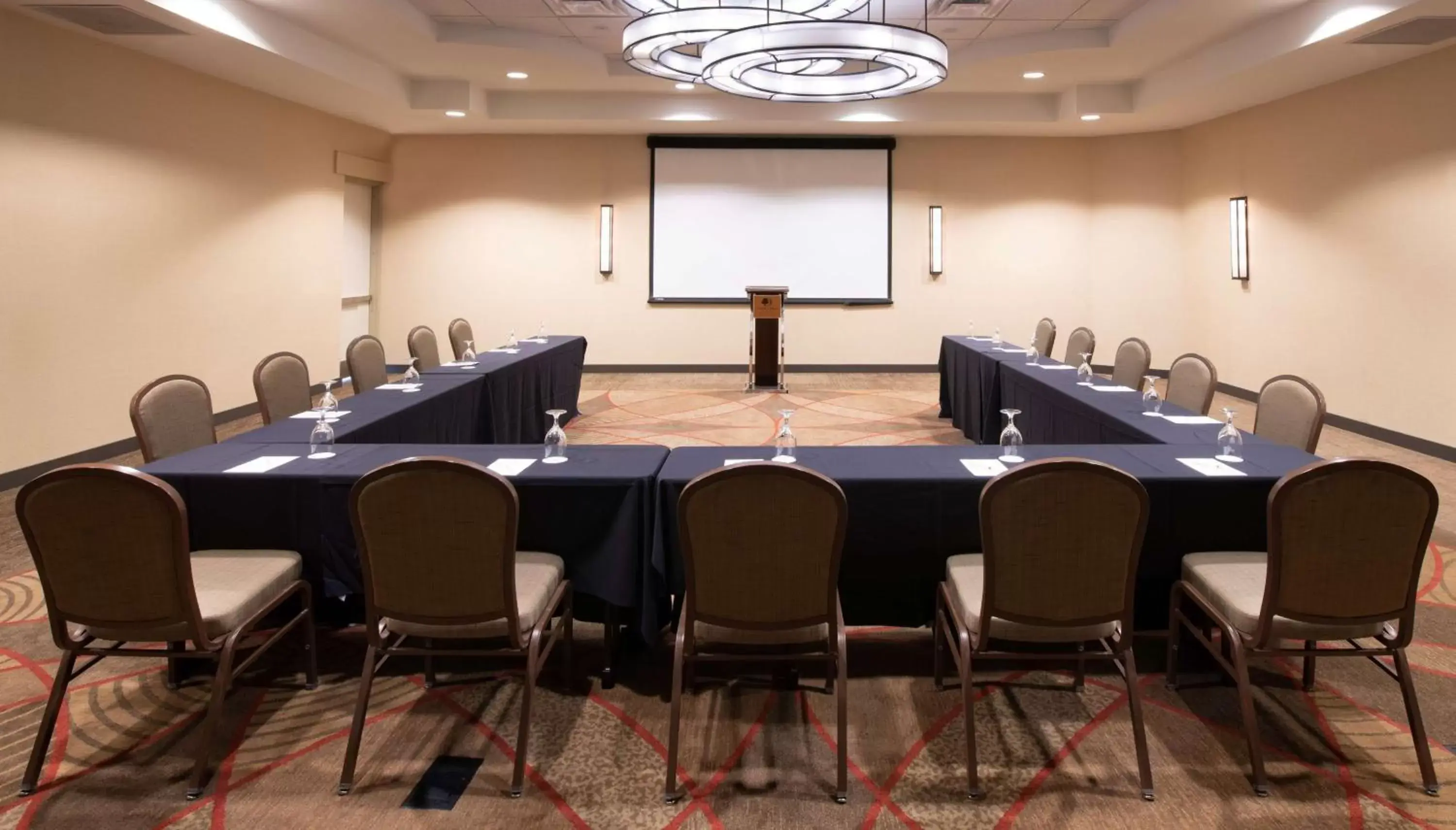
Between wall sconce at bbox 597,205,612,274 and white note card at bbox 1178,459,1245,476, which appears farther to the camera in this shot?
wall sconce at bbox 597,205,612,274

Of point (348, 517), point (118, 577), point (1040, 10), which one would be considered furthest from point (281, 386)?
point (1040, 10)

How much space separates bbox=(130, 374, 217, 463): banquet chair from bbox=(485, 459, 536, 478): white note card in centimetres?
148

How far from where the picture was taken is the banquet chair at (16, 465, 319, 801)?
2.32 meters

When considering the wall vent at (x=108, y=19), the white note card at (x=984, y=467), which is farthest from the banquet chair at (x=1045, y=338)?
the wall vent at (x=108, y=19)

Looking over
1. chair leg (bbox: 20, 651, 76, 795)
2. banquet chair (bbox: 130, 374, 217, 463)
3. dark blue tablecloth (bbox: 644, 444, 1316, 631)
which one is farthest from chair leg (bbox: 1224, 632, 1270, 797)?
banquet chair (bbox: 130, 374, 217, 463)

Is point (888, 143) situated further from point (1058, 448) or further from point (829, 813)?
point (829, 813)

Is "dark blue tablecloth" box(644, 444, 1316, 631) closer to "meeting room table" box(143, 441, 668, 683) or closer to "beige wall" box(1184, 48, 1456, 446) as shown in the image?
"meeting room table" box(143, 441, 668, 683)

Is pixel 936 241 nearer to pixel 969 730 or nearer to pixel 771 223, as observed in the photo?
pixel 771 223

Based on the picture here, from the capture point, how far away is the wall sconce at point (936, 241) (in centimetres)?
1173

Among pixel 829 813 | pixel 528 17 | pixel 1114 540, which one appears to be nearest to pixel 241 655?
pixel 829 813

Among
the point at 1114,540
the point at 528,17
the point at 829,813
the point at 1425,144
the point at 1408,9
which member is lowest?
the point at 829,813

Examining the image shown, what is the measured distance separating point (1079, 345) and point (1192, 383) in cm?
244

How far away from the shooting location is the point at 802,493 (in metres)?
2.38

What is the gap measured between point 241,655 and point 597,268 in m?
9.13
